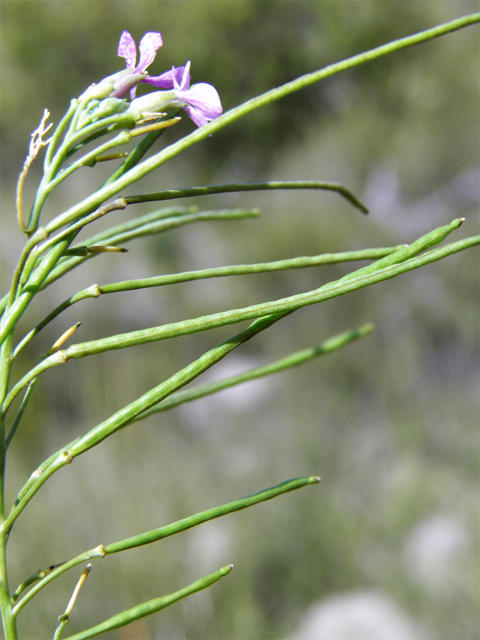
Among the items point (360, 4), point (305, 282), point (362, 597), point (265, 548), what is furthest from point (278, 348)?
point (360, 4)

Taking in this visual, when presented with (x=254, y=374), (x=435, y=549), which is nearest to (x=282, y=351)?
(x=435, y=549)

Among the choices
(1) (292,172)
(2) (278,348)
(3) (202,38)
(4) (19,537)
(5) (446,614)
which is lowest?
(5) (446,614)

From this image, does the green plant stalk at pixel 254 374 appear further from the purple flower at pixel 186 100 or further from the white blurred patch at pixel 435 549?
A: the white blurred patch at pixel 435 549

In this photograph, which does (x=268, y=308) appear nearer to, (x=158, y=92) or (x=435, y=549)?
(x=158, y=92)

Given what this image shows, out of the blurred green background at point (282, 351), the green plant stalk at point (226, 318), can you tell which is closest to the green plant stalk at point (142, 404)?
the green plant stalk at point (226, 318)

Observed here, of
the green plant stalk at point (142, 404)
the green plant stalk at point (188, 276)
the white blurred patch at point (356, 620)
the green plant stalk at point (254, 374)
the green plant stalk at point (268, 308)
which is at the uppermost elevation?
the green plant stalk at point (188, 276)

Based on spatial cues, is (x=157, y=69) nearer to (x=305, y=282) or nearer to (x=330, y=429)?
(x=305, y=282)

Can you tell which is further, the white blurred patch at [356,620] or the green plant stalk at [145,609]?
the white blurred patch at [356,620]

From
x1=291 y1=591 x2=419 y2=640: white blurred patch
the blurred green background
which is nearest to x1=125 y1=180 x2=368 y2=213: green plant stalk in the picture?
the blurred green background
